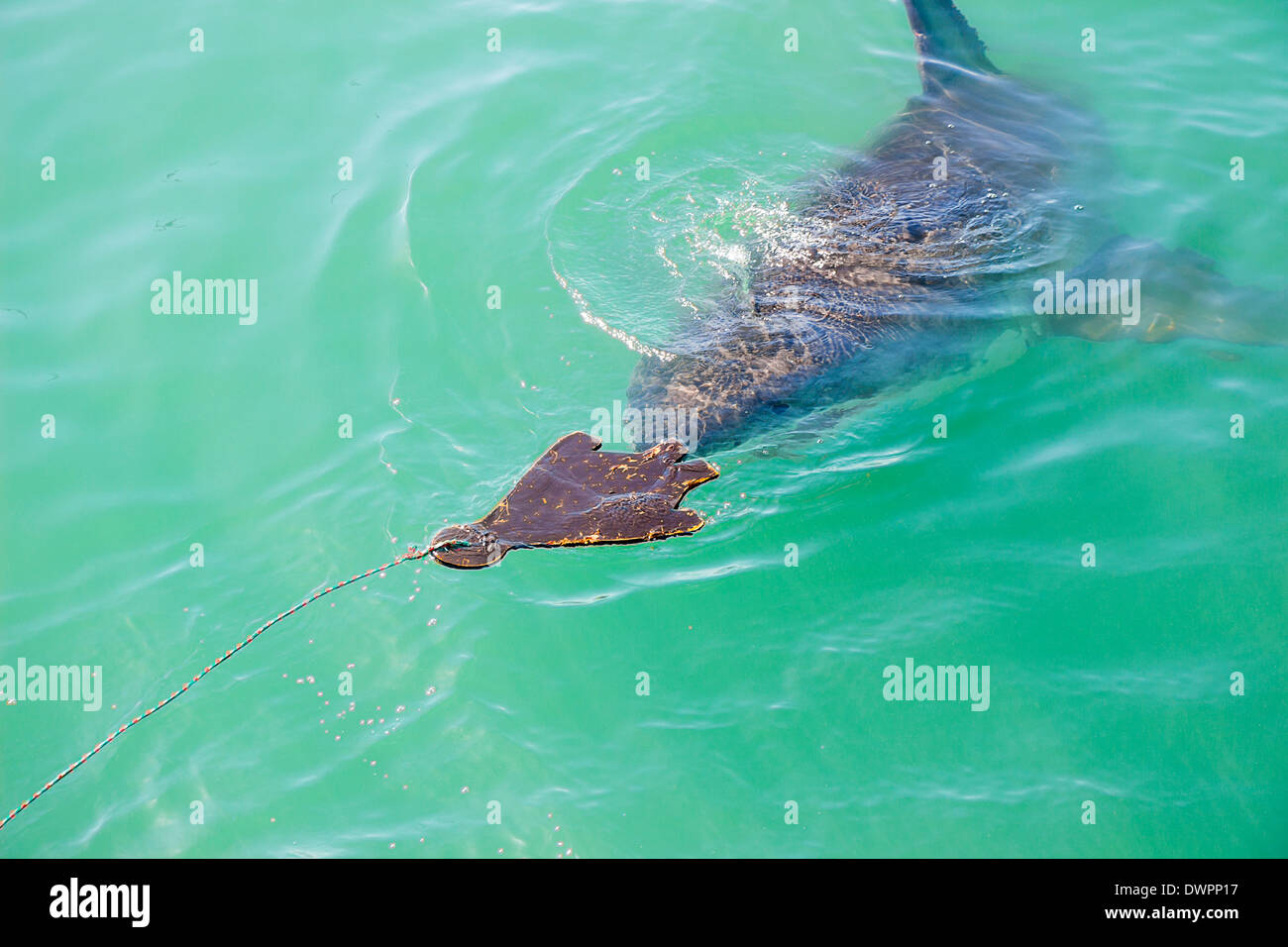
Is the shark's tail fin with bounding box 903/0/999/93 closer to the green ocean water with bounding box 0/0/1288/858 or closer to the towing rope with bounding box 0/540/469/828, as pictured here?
the green ocean water with bounding box 0/0/1288/858

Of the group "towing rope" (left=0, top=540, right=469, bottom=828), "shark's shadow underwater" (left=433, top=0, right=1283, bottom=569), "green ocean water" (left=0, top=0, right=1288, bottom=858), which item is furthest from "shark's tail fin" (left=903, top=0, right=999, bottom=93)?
"towing rope" (left=0, top=540, right=469, bottom=828)

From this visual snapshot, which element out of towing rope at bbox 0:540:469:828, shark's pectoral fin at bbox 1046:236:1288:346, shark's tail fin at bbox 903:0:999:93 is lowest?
towing rope at bbox 0:540:469:828

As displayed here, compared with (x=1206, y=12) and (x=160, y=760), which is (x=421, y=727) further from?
(x=1206, y=12)

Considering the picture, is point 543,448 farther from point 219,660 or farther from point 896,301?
point 896,301

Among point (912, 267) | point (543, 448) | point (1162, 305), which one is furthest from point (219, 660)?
point (1162, 305)

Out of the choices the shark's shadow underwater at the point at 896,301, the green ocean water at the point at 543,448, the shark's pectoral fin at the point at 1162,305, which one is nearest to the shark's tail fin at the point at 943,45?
the green ocean water at the point at 543,448
